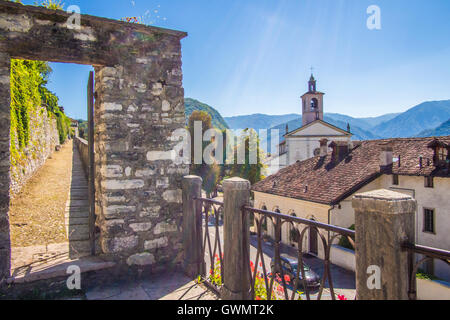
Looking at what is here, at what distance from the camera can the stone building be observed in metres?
13.3

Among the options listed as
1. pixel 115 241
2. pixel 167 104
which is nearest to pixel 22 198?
pixel 115 241

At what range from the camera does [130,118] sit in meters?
4.00

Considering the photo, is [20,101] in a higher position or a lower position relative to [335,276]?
higher

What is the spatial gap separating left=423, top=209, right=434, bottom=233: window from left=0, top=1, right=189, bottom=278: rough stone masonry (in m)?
13.9

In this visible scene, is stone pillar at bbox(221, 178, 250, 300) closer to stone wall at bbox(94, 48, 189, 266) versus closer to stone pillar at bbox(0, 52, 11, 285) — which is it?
stone wall at bbox(94, 48, 189, 266)

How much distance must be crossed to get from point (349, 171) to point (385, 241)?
16.5m

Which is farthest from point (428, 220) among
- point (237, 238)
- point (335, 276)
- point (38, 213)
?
point (38, 213)

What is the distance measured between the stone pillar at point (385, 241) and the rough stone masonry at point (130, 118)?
2989 millimetres

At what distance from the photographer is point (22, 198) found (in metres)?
7.00

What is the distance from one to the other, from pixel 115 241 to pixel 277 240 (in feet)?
7.57

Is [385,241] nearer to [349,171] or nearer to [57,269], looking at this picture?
[57,269]

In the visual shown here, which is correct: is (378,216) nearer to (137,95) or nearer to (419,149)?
(137,95)

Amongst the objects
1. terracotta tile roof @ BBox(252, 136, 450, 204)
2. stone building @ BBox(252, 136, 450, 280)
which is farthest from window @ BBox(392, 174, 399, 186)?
terracotta tile roof @ BBox(252, 136, 450, 204)
